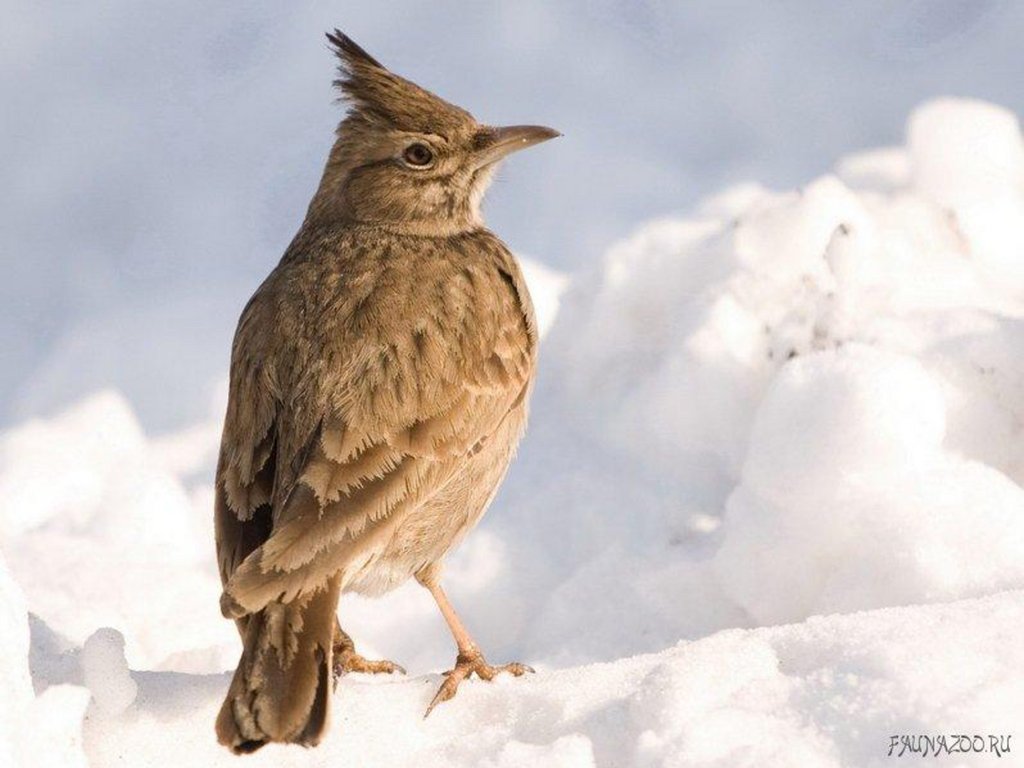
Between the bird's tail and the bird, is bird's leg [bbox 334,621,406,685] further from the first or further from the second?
the bird's tail

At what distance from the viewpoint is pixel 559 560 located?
24.3 ft

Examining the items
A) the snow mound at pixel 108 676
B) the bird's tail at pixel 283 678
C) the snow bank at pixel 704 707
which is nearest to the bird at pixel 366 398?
the bird's tail at pixel 283 678

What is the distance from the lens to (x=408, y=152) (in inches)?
237

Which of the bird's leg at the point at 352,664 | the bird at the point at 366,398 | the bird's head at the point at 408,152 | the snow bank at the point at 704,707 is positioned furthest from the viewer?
the bird's head at the point at 408,152

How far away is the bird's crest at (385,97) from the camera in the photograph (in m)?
5.98

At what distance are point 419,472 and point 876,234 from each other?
169 inches

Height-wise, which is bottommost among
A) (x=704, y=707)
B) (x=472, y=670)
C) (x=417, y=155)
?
(x=704, y=707)

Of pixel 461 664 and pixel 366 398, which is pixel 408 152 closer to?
pixel 366 398

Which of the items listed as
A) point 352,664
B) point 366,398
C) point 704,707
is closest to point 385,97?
point 366,398

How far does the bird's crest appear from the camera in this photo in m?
5.98

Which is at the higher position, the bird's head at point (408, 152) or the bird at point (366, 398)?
the bird's head at point (408, 152)

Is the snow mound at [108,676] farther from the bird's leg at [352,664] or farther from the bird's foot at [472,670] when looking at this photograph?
the bird's leg at [352,664]

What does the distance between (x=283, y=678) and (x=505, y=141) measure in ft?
8.28

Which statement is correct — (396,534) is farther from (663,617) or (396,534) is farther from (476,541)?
(476,541)
